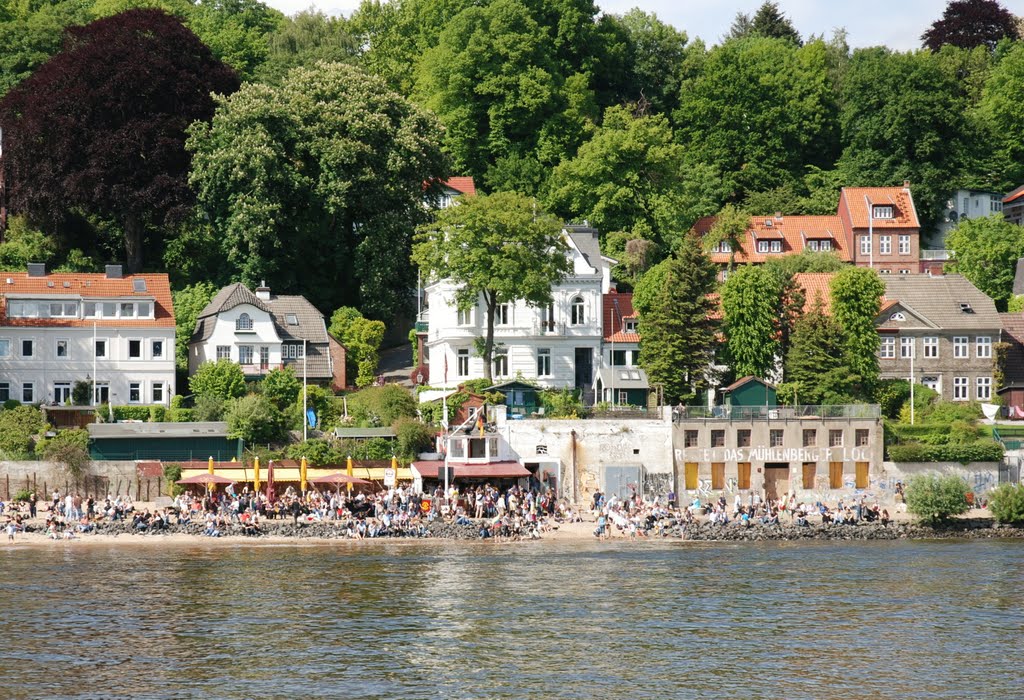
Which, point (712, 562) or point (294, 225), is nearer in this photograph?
point (712, 562)

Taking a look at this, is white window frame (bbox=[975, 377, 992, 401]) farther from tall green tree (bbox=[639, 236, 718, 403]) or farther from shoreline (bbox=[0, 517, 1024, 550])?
tall green tree (bbox=[639, 236, 718, 403])

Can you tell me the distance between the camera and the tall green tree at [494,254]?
8062 centimetres

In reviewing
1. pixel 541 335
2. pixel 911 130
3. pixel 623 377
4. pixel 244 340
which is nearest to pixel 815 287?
pixel 623 377

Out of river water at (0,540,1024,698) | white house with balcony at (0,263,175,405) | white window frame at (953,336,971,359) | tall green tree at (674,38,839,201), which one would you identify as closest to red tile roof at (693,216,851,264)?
tall green tree at (674,38,839,201)

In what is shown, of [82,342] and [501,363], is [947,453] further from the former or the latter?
[82,342]

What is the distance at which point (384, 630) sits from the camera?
53312 millimetres

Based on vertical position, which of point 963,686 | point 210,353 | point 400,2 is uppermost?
point 400,2

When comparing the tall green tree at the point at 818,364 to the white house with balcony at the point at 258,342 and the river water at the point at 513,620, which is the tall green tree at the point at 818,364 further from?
the white house with balcony at the point at 258,342

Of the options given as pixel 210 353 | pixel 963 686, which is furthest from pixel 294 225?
pixel 963 686

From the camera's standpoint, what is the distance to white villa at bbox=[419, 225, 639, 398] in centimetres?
8462

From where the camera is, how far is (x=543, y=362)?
85250 millimetres

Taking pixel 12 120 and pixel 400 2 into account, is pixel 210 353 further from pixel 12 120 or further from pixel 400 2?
pixel 400 2

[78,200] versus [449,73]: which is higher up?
[449,73]

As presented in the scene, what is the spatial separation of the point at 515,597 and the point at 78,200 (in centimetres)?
4613
